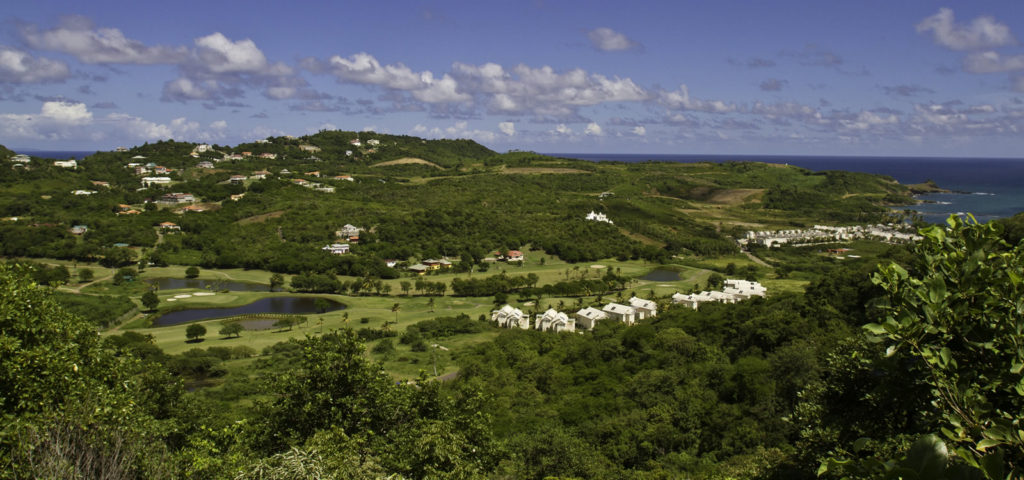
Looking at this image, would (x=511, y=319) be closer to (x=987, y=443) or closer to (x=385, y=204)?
(x=987, y=443)

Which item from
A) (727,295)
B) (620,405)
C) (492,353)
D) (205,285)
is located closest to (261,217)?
(205,285)

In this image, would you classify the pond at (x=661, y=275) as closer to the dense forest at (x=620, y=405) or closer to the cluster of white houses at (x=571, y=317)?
the cluster of white houses at (x=571, y=317)

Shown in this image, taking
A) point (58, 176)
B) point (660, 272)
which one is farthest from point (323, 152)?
point (660, 272)

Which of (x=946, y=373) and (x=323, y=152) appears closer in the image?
(x=946, y=373)

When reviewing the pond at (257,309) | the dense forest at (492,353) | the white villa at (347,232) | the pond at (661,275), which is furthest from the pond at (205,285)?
the pond at (661,275)

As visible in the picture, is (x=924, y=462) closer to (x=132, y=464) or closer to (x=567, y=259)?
(x=132, y=464)

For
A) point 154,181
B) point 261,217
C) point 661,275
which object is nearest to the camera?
point 661,275
